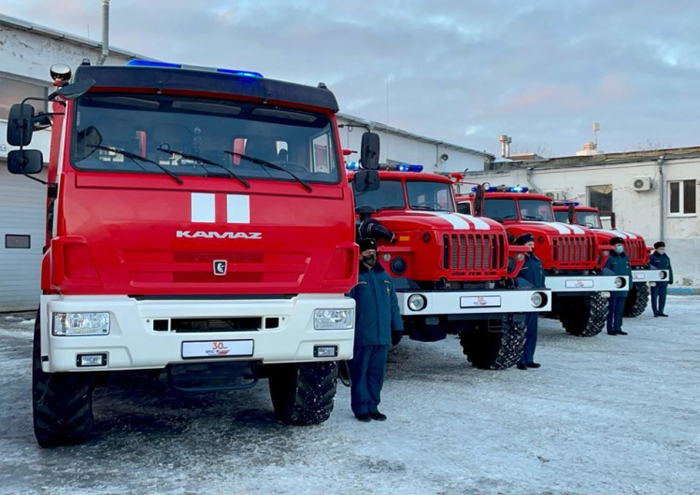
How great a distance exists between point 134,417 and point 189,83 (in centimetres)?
291

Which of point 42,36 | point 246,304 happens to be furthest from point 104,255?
point 42,36

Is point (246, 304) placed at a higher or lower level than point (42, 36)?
lower

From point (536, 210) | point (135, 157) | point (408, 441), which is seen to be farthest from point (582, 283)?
point (135, 157)

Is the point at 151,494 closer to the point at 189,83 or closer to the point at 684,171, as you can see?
the point at 189,83

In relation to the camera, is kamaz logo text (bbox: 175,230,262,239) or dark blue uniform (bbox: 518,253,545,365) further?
dark blue uniform (bbox: 518,253,545,365)

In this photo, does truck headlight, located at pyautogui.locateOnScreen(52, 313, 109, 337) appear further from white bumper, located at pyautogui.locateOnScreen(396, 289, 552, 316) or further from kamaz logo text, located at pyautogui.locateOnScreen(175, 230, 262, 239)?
white bumper, located at pyautogui.locateOnScreen(396, 289, 552, 316)

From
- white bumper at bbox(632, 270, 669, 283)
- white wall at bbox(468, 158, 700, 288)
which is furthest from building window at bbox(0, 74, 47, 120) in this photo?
white wall at bbox(468, 158, 700, 288)

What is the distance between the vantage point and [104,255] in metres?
4.65

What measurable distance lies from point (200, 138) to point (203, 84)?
388 mm

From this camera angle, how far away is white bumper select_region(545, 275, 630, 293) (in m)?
11.1

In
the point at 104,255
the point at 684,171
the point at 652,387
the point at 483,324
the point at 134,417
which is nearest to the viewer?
the point at 104,255

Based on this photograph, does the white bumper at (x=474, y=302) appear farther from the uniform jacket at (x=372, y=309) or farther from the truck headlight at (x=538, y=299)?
the uniform jacket at (x=372, y=309)

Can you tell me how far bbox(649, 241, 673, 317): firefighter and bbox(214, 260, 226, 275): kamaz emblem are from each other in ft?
42.1

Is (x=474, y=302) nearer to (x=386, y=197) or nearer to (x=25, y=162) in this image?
(x=386, y=197)
